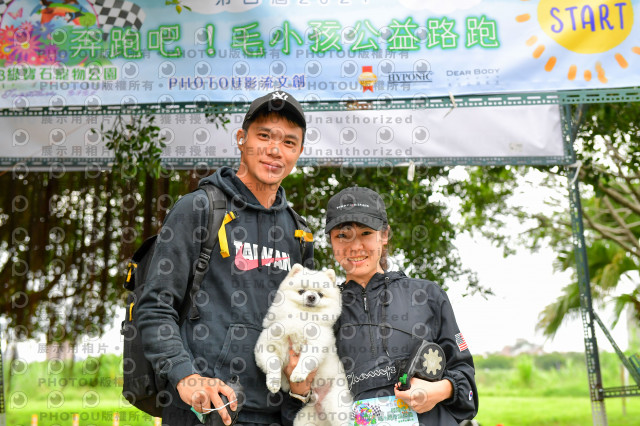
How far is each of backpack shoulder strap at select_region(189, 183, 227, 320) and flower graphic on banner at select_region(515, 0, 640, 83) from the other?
3.17 metres

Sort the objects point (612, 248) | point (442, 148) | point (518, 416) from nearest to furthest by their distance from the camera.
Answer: point (442, 148) → point (612, 248) → point (518, 416)

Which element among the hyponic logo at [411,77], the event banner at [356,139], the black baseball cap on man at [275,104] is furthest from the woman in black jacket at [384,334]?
the event banner at [356,139]

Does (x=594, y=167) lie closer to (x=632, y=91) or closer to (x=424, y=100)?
(x=632, y=91)

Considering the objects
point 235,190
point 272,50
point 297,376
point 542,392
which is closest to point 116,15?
point 272,50

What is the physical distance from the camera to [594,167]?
6820 millimetres

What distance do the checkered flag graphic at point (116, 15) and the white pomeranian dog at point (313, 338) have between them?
116 inches

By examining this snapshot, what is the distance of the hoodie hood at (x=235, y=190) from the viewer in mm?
2303

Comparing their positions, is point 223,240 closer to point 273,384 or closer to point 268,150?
point 268,150


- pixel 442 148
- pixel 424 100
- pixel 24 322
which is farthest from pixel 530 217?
pixel 24 322

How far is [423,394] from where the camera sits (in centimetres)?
218

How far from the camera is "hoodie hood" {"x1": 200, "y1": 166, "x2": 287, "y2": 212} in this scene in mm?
2303

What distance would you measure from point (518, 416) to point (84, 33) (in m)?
19.3

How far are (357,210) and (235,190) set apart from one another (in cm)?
52

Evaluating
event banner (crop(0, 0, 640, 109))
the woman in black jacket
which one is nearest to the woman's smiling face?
the woman in black jacket
